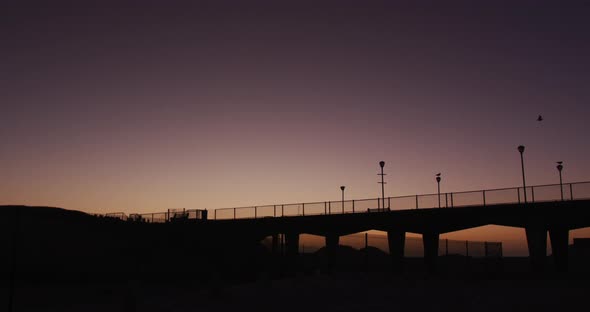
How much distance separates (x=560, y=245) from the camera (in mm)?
46688

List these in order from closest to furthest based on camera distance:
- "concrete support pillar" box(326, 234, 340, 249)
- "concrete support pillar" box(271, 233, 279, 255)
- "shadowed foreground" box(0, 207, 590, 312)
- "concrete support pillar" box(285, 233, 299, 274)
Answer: "shadowed foreground" box(0, 207, 590, 312)
"concrete support pillar" box(326, 234, 340, 249)
"concrete support pillar" box(285, 233, 299, 274)
"concrete support pillar" box(271, 233, 279, 255)

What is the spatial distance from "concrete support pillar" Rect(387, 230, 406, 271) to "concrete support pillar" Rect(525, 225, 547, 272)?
547 inches

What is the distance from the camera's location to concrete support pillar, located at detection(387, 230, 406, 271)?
53969 millimetres

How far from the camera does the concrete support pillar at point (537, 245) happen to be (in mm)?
41938

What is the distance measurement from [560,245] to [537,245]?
224 inches

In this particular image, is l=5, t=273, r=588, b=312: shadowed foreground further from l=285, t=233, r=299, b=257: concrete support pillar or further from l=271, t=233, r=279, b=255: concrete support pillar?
l=271, t=233, r=279, b=255: concrete support pillar

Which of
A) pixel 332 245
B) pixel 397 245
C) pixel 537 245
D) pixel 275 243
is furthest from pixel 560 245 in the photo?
pixel 275 243

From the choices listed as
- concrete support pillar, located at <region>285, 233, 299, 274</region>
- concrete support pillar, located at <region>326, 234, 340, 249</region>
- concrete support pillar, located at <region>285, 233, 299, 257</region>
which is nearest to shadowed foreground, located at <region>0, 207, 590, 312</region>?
concrete support pillar, located at <region>285, 233, 299, 274</region>

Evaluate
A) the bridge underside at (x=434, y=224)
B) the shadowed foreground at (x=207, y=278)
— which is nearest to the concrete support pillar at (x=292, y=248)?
the bridge underside at (x=434, y=224)

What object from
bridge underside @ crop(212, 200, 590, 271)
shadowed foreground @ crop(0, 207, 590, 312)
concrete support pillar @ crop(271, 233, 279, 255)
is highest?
bridge underside @ crop(212, 200, 590, 271)

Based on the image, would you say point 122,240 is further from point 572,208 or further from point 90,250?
point 572,208

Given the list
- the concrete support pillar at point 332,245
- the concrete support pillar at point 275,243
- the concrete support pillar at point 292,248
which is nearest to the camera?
the concrete support pillar at point 332,245

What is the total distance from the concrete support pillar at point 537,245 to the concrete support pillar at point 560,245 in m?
4.15

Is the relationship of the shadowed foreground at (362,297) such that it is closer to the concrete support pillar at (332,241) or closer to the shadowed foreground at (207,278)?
the shadowed foreground at (207,278)
